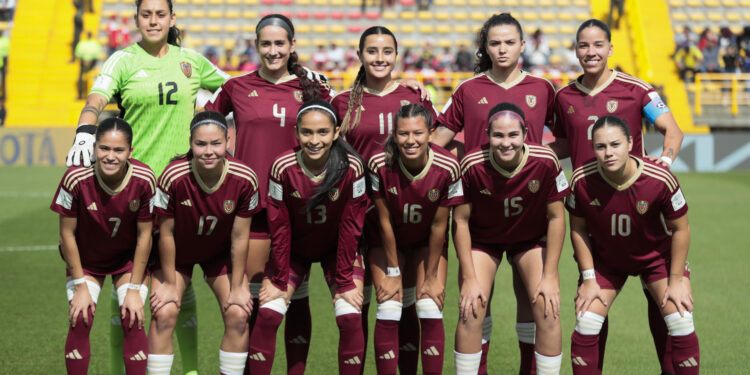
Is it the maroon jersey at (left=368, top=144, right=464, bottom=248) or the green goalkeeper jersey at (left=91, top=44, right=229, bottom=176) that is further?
the green goalkeeper jersey at (left=91, top=44, right=229, bottom=176)

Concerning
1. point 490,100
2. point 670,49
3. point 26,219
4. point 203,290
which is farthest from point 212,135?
point 670,49

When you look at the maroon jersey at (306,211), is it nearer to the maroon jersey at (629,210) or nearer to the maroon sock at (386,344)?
the maroon sock at (386,344)

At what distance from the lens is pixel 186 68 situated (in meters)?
5.38

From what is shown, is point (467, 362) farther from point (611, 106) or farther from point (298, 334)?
point (611, 106)

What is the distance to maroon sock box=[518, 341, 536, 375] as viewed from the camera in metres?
5.34

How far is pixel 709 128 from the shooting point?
2123 cm

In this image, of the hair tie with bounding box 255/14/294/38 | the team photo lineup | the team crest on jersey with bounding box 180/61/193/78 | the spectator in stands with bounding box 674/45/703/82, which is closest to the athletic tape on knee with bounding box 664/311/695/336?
the team photo lineup

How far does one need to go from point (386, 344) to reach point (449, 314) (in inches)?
100

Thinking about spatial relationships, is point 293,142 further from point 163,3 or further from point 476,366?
point 476,366

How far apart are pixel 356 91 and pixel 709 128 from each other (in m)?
18.0

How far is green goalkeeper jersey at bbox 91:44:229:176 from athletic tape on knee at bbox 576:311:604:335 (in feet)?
8.24

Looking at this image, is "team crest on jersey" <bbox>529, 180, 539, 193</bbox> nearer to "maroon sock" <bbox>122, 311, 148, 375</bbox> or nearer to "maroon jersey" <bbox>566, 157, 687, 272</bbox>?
"maroon jersey" <bbox>566, 157, 687, 272</bbox>

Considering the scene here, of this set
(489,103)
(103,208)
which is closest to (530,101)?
(489,103)

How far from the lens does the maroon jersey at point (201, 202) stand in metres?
4.80
